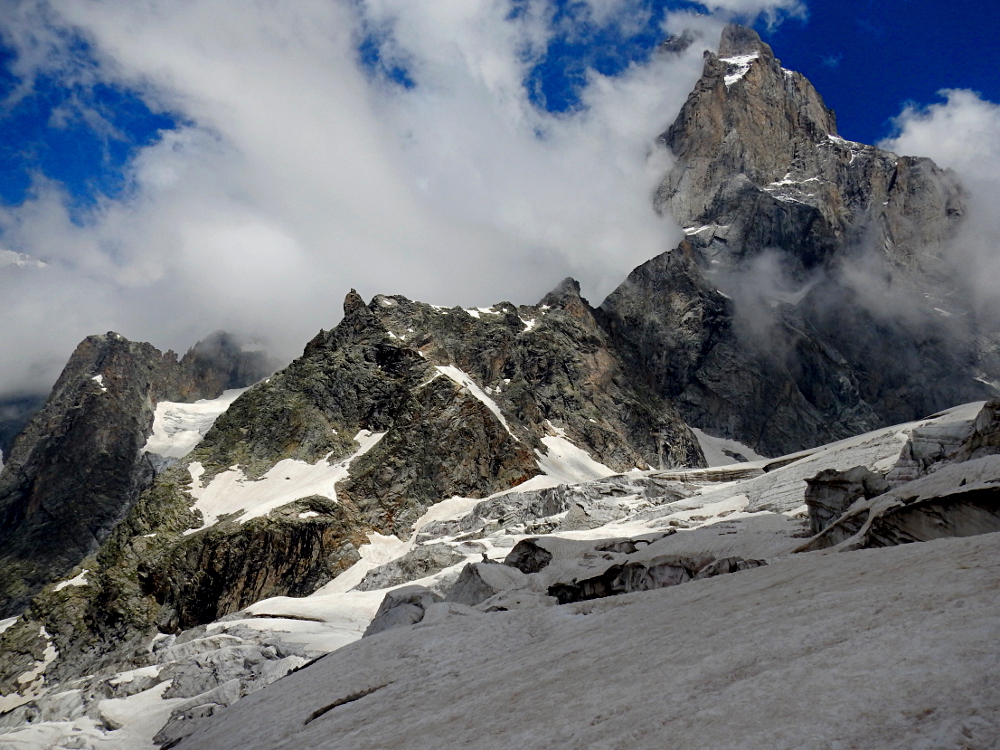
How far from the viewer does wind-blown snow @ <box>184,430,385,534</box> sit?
70688mm

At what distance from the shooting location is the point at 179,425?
157125mm

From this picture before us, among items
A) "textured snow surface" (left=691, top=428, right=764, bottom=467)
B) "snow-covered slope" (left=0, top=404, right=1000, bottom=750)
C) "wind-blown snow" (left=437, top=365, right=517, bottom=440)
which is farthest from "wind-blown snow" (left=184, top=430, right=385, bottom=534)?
"textured snow surface" (left=691, top=428, right=764, bottom=467)

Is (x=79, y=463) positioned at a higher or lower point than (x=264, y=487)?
higher

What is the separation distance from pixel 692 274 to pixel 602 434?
233 feet

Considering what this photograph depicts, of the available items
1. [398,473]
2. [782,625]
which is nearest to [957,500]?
[782,625]

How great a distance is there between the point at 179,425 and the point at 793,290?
148734 mm

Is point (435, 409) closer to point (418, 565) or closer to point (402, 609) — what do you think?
point (418, 565)

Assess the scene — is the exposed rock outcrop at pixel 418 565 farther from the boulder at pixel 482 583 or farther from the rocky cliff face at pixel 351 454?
the boulder at pixel 482 583

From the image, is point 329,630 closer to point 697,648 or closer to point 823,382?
point 697,648

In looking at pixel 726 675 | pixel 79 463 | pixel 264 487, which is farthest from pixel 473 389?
pixel 726 675

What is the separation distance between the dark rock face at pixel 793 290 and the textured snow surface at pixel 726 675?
5695 inches

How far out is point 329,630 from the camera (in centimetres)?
3278

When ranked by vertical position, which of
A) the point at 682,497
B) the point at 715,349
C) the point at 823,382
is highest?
the point at 715,349

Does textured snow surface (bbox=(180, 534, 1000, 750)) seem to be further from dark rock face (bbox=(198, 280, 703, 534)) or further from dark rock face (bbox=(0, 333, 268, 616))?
dark rock face (bbox=(0, 333, 268, 616))
